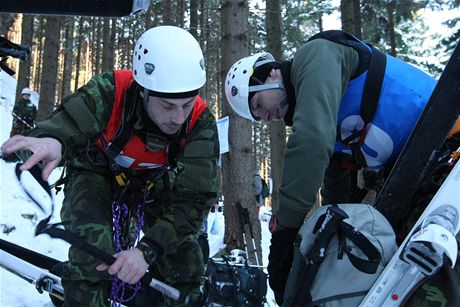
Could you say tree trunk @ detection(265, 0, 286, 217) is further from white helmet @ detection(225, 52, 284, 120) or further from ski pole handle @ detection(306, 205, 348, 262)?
ski pole handle @ detection(306, 205, 348, 262)

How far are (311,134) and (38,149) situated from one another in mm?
1393

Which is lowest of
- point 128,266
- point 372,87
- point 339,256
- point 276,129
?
point 276,129

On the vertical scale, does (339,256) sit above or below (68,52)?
below

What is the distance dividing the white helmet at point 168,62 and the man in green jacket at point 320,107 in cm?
32

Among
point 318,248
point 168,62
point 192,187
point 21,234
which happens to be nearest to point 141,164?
point 192,187

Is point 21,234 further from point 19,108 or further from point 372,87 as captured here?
point 19,108

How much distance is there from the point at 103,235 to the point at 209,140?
39.3 inches

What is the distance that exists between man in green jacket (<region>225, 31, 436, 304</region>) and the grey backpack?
18cm

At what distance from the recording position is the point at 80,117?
9.78 ft

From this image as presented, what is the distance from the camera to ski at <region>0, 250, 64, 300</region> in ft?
12.0

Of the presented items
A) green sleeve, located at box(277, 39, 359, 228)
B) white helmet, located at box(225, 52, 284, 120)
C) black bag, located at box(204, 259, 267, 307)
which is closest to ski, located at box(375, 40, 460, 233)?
green sleeve, located at box(277, 39, 359, 228)

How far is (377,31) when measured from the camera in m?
16.0

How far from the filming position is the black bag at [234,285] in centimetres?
448

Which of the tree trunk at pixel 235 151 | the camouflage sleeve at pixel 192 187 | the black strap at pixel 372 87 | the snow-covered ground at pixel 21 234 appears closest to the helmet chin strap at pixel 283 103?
the black strap at pixel 372 87
